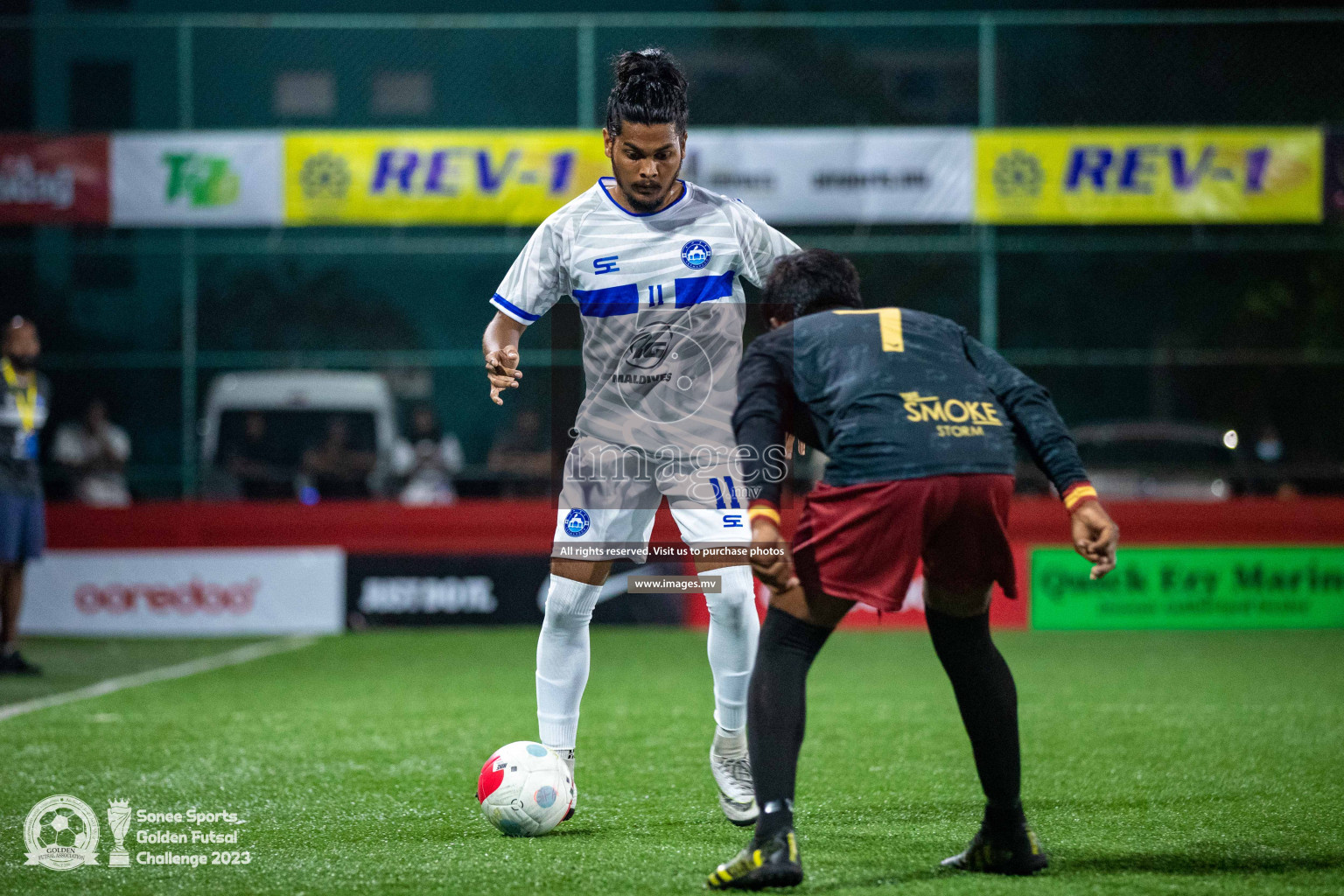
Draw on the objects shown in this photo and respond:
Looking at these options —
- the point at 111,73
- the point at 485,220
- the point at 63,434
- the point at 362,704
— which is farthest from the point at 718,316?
the point at 111,73

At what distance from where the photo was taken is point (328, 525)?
11906 mm

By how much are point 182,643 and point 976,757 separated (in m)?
8.69

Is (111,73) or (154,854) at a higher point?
(111,73)

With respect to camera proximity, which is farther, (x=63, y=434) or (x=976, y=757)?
(x=63, y=434)

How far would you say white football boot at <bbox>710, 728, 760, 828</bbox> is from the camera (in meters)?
4.46

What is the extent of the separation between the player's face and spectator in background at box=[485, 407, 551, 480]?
7842 mm

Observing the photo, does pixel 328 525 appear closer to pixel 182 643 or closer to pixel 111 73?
pixel 182 643

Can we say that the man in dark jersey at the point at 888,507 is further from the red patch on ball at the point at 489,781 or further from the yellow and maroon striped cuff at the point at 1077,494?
the red patch on ball at the point at 489,781

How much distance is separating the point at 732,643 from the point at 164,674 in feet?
18.7

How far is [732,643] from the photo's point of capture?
182 inches

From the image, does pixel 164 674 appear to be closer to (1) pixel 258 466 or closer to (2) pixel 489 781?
(1) pixel 258 466

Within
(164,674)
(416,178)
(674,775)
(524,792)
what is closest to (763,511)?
(524,792)

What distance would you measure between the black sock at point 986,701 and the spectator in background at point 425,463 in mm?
8668

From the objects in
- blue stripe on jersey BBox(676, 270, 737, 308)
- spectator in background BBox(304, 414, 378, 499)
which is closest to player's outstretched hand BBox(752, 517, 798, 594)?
blue stripe on jersey BBox(676, 270, 737, 308)
